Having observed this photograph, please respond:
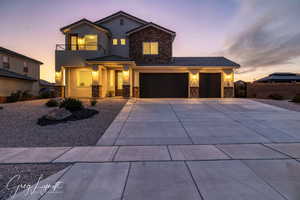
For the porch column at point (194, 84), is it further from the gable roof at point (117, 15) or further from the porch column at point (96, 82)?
the porch column at point (96, 82)

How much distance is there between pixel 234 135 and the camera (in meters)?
5.79

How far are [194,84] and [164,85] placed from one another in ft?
11.0

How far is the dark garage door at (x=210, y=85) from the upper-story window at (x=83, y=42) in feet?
41.4

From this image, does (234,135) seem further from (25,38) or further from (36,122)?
(25,38)

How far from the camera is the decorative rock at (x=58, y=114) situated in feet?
25.5

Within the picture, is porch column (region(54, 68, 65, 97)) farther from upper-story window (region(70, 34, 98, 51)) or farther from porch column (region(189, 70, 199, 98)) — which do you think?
porch column (region(189, 70, 199, 98))

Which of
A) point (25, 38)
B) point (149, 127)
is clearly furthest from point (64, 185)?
point (25, 38)

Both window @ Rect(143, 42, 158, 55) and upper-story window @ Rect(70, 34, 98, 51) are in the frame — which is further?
window @ Rect(143, 42, 158, 55)

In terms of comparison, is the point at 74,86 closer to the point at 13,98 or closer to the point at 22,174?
the point at 13,98

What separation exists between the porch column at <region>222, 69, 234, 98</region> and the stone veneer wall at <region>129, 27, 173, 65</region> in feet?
21.3

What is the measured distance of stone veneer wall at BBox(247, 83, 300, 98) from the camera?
66.9 ft

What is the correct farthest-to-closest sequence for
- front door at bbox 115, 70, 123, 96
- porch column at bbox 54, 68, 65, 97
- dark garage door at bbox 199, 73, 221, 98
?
front door at bbox 115, 70, 123, 96, dark garage door at bbox 199, 73, 221, 98, porch column at bbox 54, 68, 65, 97

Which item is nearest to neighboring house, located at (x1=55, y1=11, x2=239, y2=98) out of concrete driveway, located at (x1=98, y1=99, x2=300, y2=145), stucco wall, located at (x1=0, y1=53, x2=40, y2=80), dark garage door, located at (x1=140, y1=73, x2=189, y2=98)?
dark garage door, located at (x1=140, y1=73, x2=189, y2=98)

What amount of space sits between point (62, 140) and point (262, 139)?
7.05m
